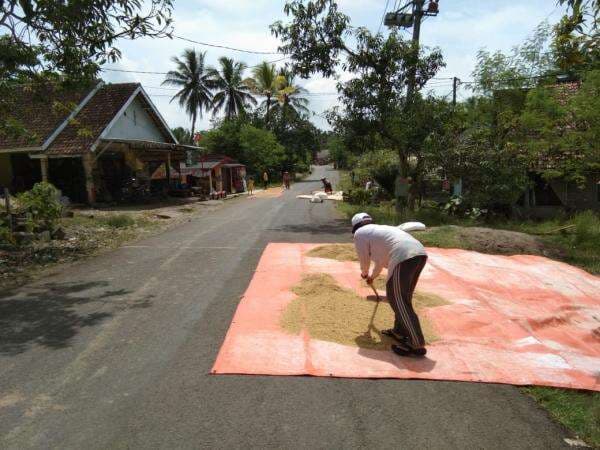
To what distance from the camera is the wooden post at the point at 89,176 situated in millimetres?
17938

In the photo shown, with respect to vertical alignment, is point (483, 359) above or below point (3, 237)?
below

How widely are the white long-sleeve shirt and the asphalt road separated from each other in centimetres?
118

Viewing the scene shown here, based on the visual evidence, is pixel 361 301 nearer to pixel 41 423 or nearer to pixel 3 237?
pixel 41 423

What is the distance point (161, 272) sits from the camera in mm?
8117

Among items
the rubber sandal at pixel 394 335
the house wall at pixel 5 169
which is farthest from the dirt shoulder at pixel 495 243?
the house wall at pixel 5 169

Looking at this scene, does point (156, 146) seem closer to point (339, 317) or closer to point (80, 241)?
point (80, 241)

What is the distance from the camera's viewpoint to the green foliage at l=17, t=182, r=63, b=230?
10.3 meters

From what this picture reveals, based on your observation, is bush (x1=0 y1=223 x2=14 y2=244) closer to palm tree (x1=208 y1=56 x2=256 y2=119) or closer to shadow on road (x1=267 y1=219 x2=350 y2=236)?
shadow on road (x1=267 y1=219 x2=350 y2=236)

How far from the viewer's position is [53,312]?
5961 mm

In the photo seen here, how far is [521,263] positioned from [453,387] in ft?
19.0

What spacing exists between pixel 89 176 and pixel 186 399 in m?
16.6

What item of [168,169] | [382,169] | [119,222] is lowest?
[119,222]

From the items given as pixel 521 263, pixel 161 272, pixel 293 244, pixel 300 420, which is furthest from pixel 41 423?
pixel 521 263

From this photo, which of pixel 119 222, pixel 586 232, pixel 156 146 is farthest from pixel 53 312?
pixel 156 146
